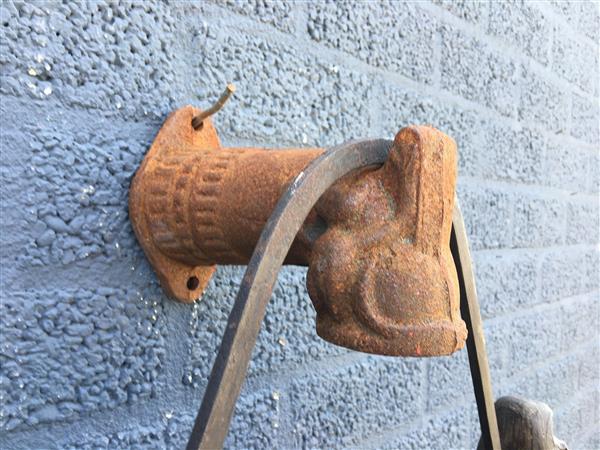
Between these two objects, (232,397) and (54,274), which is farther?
(54,274)

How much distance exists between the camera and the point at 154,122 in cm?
53

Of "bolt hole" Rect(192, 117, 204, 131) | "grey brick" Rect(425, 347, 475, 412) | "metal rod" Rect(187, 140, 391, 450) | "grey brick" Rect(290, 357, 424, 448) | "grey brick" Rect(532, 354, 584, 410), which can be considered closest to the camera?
"metal rod" Rect(187, 140, 391, 450)

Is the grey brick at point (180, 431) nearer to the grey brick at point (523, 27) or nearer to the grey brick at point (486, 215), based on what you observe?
the grey brick at point (486, 215)

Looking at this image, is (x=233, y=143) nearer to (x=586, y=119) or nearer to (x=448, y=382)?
(x=448, y=382)

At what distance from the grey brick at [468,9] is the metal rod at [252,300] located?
606mm

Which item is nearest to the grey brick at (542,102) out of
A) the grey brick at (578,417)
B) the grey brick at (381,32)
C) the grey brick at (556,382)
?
the grey brick at (381,32)

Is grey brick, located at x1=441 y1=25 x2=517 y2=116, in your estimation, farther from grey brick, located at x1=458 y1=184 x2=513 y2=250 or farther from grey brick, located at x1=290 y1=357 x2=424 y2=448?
grey brick, located at x1=290 y1=357 x2=424 y2=448

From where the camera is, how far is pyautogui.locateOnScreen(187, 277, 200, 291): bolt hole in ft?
1.83

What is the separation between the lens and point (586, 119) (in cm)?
148

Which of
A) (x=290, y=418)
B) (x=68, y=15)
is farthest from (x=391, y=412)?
(x=68, y=15)

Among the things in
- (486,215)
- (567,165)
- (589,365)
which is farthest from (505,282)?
(589,365)

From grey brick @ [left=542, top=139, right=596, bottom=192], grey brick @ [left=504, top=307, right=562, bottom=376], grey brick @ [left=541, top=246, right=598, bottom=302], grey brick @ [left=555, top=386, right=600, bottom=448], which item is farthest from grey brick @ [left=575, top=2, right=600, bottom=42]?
grey brick @ [left=555, top=386, right=600, bottom=448]

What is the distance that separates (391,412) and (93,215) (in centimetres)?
50

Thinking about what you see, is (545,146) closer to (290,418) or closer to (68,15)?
(290,418)
